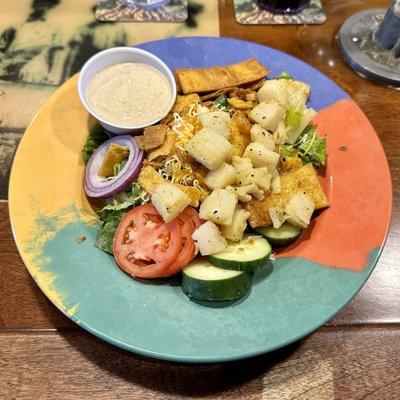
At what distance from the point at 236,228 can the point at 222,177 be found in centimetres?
21

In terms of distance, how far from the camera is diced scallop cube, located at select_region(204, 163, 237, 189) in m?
1.84

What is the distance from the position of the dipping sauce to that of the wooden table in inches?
31.0

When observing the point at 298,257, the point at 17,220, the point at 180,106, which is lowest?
the point at 298,257

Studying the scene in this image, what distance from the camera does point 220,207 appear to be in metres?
1.75

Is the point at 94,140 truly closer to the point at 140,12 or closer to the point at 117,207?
the point at 117,207

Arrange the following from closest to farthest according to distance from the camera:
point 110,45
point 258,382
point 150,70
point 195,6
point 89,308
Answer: point 89,308, point 258,382, point 150,70, point 110,45, point 195,6

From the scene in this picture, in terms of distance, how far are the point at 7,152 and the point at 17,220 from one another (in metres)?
0.62

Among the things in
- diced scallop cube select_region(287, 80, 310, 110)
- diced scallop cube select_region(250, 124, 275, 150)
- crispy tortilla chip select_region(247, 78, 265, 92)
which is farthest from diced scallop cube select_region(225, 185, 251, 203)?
crispy tortilla chip select_region(247, 78, 265, 92)

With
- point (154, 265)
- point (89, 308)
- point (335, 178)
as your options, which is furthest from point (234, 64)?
point (89, 308)

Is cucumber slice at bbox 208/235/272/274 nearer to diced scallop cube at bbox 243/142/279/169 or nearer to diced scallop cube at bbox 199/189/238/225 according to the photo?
diced scallop cube at bbox 199/189/238/225

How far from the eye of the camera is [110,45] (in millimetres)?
2768

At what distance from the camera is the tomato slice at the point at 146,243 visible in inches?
68.6

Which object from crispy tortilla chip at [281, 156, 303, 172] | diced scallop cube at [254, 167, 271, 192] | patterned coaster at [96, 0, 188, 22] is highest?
patterned coaster at [96, 0, 188, 22]

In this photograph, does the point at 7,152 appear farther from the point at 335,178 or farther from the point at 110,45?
the point at 335,178
